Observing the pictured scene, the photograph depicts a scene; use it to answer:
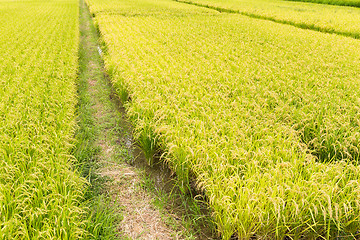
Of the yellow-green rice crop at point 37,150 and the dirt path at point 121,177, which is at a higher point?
the yellow-green rice crop at point 37,150

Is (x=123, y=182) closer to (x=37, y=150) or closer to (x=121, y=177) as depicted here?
(x=121, y=177)

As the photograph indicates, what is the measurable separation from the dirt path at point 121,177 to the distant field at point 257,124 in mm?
432

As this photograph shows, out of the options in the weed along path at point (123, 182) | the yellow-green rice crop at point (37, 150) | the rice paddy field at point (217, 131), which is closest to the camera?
the yellow-green rice crop at point (37, 150)

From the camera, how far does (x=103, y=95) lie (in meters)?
5.71

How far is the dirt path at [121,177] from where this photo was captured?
2.56 m

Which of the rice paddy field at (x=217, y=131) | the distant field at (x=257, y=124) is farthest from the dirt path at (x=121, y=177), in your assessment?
the distant field at (x=257, y=124)

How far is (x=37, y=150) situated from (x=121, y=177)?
1.05 metres

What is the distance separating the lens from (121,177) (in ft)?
10.7

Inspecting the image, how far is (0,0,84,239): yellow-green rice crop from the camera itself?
1938 mm

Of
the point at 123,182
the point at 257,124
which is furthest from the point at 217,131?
the point at 123,182

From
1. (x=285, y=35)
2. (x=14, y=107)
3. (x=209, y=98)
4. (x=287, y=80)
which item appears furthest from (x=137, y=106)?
(x=285, y=35)

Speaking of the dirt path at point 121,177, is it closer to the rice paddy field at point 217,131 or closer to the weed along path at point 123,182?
the weed along path at point 123,182

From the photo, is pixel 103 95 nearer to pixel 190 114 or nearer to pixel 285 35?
pixel 190 114

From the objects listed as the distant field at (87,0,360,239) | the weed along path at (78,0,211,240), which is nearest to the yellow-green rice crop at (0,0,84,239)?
the weed along path at (78,0,211,240)
